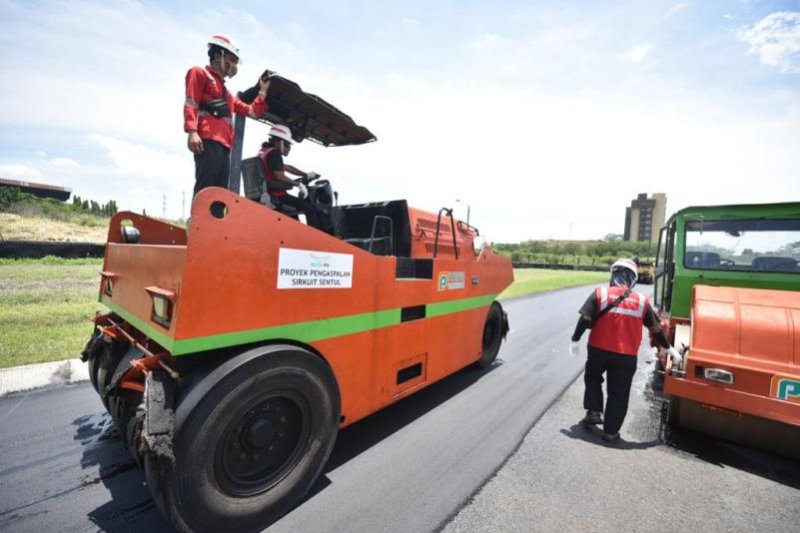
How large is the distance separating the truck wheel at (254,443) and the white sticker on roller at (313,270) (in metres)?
0.45

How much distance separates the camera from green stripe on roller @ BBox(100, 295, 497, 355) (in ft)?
6.64

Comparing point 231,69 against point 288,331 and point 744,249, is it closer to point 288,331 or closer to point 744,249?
point 288,331

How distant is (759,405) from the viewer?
115 inches

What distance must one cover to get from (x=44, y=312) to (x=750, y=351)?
32.7ft

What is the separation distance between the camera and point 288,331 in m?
2.44

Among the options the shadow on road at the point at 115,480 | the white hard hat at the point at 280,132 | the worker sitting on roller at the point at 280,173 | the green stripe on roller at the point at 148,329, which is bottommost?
the shadow on road at the point at 115,480

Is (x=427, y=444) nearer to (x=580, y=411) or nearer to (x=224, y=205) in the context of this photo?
(x=580, y=411)

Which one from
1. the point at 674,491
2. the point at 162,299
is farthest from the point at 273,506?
the point at 674,491

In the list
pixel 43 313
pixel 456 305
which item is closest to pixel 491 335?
→ pixel 456 305

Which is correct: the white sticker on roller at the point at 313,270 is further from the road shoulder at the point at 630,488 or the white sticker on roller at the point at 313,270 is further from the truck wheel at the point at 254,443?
the road shoulder at the point at 630,488

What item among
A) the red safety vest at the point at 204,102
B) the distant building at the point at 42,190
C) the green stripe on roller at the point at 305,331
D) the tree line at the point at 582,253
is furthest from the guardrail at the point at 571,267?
the distant building at the point at 42,190

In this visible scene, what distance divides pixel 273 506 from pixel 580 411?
11.0 feet

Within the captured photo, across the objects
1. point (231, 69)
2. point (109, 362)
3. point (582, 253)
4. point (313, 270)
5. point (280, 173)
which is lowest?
point (109, 362)

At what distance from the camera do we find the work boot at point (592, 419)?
378 centimetres
